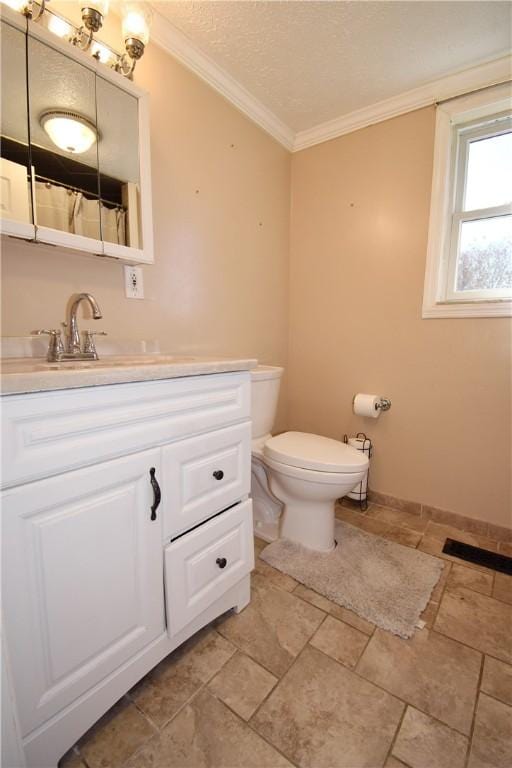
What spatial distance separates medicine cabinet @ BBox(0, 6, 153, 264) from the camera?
0.92m

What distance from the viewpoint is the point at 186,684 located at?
0.92 metres

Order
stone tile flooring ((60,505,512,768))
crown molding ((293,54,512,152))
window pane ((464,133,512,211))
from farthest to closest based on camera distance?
window pane ((464,133,512,211)) < crown molding ((293,54,512,152)) < stone tile flooring ((60,505,512,768))

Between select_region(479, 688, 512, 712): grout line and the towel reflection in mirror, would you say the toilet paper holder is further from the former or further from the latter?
the towel reflection in mirror

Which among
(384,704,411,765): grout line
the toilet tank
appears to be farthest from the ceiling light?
(384,704,411,765): grout line

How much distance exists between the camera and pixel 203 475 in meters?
0.95

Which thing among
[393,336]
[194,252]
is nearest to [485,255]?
[393,336]

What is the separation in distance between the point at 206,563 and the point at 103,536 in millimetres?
377

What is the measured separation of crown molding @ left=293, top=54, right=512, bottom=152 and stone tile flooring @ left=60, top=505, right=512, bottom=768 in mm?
2184

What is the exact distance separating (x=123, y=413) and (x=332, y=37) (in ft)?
5.57

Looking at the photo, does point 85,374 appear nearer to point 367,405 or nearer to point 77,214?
point 77,214

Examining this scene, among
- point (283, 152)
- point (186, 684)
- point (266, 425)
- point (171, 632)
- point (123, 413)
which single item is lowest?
point (186, 684)

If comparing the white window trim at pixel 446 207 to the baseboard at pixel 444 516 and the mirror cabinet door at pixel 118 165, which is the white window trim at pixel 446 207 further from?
the mirror cabinet door at pixel 118 165

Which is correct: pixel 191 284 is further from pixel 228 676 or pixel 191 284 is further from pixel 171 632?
pixel 228 676

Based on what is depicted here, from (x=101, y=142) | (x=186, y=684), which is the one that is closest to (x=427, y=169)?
(x=101, y=142)
